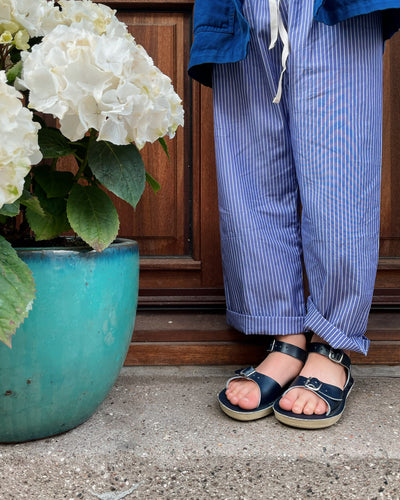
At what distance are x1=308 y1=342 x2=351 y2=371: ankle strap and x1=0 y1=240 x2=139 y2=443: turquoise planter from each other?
1.30 ft

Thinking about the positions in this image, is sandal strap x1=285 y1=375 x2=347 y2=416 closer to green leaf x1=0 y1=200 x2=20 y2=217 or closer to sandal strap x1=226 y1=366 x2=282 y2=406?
sandal strap x1=226 y1=366 x2=282 y2=406

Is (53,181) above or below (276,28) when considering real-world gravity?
below

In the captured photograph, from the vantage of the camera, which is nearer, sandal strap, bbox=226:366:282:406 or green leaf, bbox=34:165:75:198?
green leaf, bbox=34:165:75:198

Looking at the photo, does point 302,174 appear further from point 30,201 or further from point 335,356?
point 30,201

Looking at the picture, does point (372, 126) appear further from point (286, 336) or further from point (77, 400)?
point (77, 400)

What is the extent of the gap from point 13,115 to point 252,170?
1.92ft

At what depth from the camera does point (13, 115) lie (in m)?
0.59

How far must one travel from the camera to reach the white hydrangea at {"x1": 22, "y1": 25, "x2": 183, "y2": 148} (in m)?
0.65

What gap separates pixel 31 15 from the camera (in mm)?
742

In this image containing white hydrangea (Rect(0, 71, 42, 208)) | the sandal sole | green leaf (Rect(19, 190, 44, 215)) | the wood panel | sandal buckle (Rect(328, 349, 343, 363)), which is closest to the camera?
white hydrangea (Rect(0, 71, 42, 208))

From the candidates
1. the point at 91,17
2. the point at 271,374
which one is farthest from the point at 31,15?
the point at 271,374

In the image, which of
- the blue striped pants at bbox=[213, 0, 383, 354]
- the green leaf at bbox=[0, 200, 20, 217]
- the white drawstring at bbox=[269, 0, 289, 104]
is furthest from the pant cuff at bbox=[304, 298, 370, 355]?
the green leaf at bbox=[0, 200, 20, 217]

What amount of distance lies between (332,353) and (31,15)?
0.78m

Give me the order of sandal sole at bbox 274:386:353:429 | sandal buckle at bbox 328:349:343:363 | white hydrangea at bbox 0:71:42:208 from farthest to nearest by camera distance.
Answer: sandal buckle at bbox 328:349:343:363
sandal sole at bbox 274:386:353:429
white hydrangea at bbox 0:71:42:208
